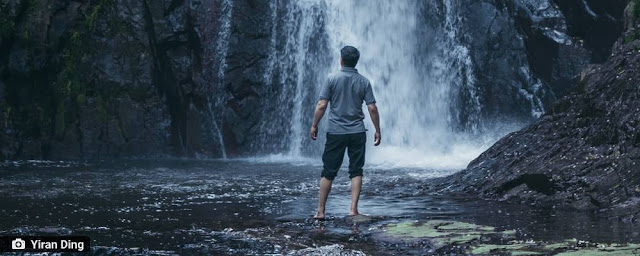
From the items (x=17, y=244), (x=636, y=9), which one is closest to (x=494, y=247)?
(x=17, y=244)

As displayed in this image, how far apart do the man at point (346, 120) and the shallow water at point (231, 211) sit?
46 cm

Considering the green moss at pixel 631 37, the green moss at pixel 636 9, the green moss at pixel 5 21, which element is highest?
the green moss at pixel 5 21

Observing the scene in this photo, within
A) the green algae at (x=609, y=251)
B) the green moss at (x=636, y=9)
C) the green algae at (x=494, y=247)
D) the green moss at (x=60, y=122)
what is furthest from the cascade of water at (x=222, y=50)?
the green algae at (x=609, y=251)

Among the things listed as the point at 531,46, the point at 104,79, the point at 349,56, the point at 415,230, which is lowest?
the point at 415,230

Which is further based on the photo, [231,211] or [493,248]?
[231,211]

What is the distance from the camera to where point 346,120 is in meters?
9.54

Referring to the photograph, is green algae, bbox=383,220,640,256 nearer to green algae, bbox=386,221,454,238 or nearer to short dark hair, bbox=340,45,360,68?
green algae, bbox=386,221,454,238

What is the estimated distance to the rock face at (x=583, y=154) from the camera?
1014cm

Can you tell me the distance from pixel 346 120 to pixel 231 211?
2128 mm

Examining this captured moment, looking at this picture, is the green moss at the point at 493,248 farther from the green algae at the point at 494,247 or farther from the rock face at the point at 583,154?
the rock face at the point at 583,154

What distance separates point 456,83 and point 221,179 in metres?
9.69

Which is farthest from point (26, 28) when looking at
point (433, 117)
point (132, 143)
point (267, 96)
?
point (433, 117)

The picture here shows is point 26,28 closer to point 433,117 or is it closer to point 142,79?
point 142,79

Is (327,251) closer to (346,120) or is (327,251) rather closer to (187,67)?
(346,120)
